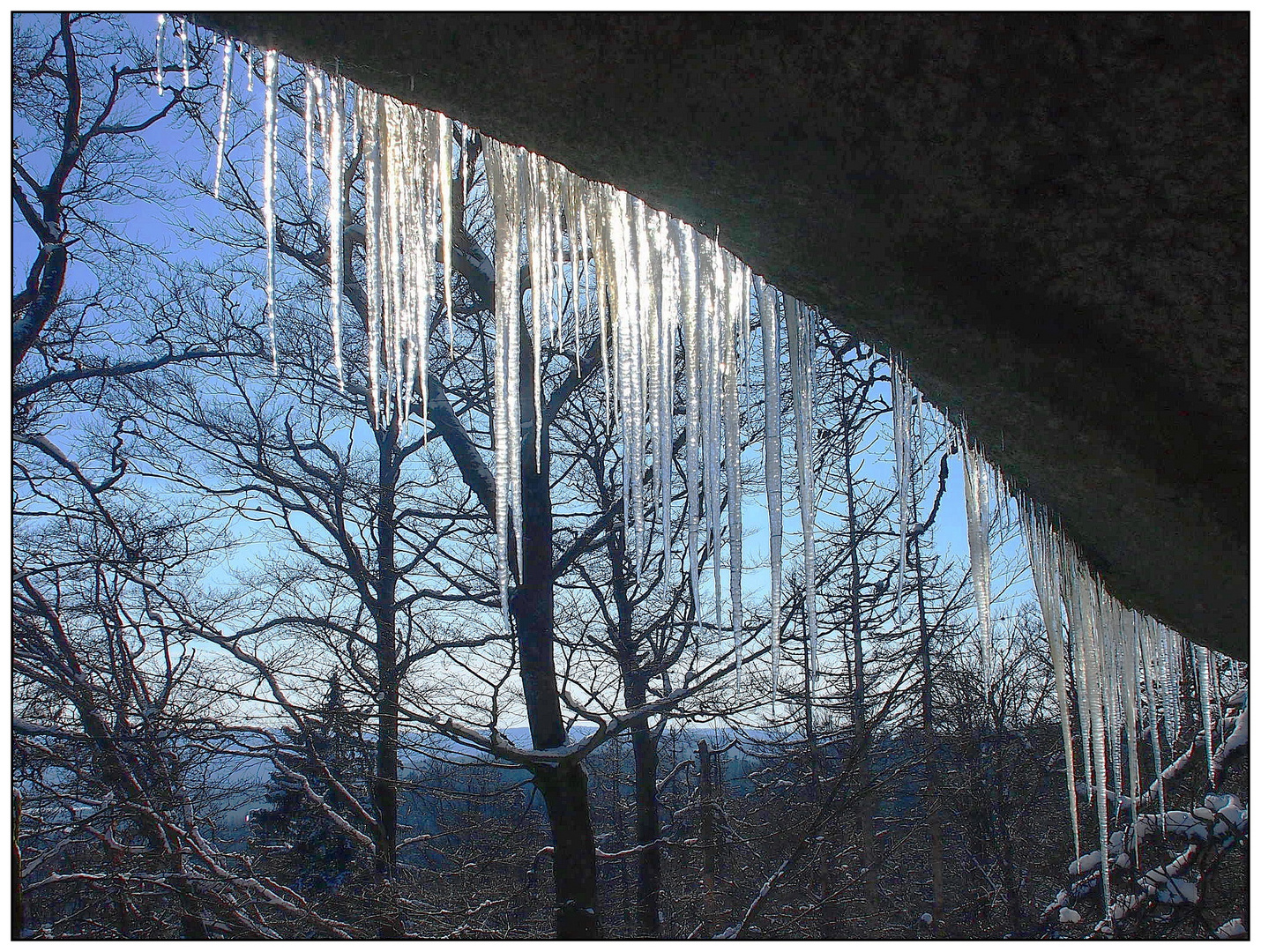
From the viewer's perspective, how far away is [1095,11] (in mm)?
536

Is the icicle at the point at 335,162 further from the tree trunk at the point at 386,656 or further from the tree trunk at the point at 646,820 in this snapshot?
the tree trunk at the point at 646,820

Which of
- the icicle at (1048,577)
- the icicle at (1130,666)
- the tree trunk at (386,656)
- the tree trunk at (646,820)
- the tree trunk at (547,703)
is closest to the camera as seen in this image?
the icicle at (1048,577)

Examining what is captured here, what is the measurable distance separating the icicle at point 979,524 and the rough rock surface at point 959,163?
23cm

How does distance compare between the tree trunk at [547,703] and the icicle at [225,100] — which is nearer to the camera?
the icicle at [225,100]

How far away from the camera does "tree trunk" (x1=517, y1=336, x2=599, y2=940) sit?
4.07m

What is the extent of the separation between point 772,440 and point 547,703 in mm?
3476

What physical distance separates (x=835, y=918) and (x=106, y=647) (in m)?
5.40

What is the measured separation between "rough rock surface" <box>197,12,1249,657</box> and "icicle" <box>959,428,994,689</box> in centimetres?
23

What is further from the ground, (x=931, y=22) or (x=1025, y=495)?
(x=931, y=22)

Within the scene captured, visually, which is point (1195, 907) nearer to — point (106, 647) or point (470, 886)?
point (470, 886)

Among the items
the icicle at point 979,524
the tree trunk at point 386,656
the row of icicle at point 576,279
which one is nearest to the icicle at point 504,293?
the row of icicle at point 576,279

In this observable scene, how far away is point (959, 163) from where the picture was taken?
0.57m

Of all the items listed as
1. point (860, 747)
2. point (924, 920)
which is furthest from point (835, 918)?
point (860, 747)

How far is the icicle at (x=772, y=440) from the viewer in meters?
1.05
